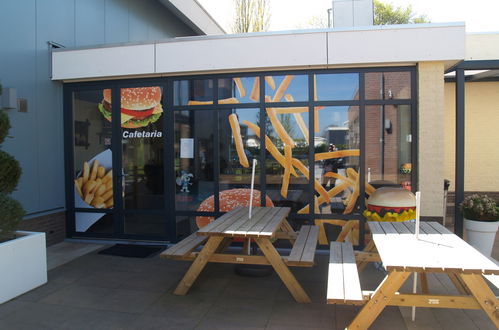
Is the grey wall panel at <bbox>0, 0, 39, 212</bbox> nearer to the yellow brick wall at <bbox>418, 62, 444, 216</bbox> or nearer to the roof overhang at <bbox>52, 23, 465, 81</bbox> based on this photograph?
the roof overhang at <bbox>52, 23, 465, 81</bbox>

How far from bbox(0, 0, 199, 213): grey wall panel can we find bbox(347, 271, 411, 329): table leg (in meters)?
4.86

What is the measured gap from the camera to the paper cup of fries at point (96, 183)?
21.5ft

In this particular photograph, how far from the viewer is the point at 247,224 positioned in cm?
428

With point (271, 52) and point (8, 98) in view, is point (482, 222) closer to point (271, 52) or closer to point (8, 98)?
point (271, 52)

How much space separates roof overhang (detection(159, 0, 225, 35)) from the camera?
9586 millimetres

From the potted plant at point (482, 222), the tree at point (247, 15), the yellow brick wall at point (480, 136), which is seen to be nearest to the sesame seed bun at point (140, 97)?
Answer: the potted plant at point (482, 222)

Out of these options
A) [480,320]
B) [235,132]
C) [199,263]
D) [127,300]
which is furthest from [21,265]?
[480,320]

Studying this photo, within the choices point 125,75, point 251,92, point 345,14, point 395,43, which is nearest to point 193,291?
point 251,92

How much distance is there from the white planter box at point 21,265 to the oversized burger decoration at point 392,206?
3878 mm

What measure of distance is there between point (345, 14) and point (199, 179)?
12.5ft

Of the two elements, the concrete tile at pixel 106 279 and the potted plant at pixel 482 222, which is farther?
the potted plant at pixel 482 222

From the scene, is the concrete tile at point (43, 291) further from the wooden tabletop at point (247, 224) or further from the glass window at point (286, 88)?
the glass window at point (286, 88)

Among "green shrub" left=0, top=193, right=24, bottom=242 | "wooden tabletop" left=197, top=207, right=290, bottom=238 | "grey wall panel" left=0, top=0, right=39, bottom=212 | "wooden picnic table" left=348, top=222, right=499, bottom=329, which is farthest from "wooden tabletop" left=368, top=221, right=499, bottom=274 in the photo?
"grey wall panel" left=0, top=0, right=39, bottom=212

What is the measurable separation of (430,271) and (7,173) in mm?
4095
